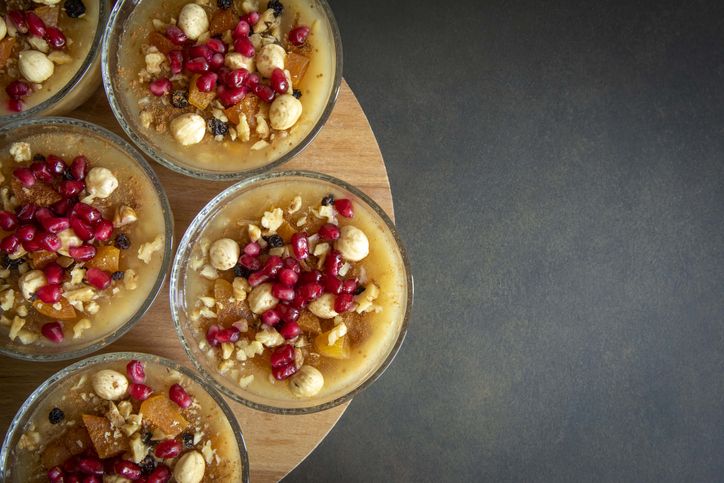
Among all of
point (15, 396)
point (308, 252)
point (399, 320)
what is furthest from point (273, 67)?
point (15, 396)

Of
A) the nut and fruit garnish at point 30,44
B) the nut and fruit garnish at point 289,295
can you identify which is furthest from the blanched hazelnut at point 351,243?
the nut and fruit garnish at point 30,44

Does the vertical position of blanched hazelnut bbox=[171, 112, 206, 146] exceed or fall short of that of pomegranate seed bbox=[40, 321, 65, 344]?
it exceeds it

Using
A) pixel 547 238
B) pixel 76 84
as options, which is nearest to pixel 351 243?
pixel 76 84

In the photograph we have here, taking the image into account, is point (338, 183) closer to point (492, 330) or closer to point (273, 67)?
point (273, 67)

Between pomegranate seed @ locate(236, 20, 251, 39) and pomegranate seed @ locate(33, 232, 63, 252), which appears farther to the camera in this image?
pomegranate seed @ locate(236, 20, 251, 39)

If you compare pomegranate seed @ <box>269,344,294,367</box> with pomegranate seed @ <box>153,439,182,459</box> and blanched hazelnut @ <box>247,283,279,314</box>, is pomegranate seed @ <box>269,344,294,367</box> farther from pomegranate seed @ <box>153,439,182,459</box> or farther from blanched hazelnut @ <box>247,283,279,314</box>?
pomegranate seed @ <box>153,439,182,459</box>

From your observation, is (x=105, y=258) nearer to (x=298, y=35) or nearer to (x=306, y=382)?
(x=306, y=382)

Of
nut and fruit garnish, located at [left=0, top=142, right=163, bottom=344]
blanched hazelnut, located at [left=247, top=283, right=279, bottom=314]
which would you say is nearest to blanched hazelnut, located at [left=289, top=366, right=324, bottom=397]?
blanched hazelnut, located at [left=247, top=283, right=279, bottom=314]
